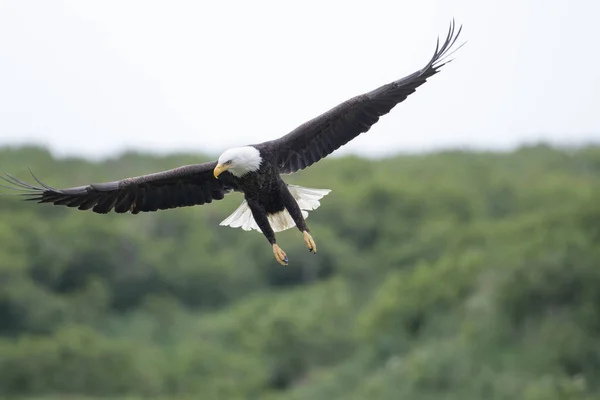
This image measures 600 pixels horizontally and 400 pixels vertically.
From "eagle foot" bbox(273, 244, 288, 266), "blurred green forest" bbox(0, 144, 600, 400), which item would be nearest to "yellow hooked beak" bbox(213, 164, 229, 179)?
"eagle foot" bbox(273, 244, 288, 266)

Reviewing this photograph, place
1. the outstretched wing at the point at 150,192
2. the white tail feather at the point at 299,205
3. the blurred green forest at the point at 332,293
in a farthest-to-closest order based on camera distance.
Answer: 1. the blurred green forest at the point at 332,293
2. the white tail feather at the point at 299,205
3. the outstretched wing at the point at 150,192

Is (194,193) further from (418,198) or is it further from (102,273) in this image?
(418,198)

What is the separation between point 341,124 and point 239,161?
953 mm

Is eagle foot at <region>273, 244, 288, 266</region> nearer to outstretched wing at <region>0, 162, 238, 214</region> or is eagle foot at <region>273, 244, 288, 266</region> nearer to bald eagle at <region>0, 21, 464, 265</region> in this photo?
bald eagle at <region>0, 21, 464, 265</region>

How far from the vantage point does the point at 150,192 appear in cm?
1041

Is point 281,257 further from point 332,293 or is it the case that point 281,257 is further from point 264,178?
point 332,293

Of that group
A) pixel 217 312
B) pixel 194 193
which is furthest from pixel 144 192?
pixel 217 312

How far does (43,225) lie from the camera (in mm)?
56312

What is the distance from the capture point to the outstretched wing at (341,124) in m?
9.92

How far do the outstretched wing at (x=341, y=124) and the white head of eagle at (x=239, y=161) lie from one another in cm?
22

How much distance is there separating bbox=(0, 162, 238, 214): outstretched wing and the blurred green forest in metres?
Answer: 21.9

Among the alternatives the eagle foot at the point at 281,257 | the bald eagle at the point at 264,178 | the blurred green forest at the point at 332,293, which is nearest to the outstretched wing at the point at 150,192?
the bald eagle at the point at 264,178

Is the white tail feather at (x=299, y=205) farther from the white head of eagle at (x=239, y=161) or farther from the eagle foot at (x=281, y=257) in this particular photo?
the white head of eagle at (x=239, y=161)

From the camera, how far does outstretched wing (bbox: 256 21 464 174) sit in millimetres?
9922
